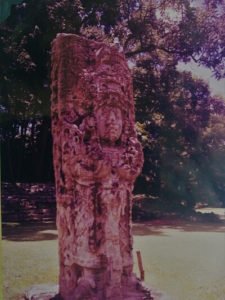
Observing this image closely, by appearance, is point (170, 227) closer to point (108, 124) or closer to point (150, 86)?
point (150, 86)

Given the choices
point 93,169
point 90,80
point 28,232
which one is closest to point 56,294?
point 28,232

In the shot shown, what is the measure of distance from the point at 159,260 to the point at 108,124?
0.83 metres

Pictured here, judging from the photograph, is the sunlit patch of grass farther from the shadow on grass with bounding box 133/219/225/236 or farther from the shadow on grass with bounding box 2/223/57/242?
the shadow on grass with bounding box 133/219/225/236

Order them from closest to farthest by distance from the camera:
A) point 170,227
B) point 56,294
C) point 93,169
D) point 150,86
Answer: point 93,169, point 56,294, point 170,227, point 150,86

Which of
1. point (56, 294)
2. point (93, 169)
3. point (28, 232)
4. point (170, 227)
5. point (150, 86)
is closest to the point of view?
point (93, 169)

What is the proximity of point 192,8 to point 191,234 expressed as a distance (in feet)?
4.67

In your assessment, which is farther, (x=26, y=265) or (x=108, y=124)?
(x=26, y=265)

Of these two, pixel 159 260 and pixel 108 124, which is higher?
pixel 108 124

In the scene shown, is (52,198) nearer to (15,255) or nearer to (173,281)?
(15,255)

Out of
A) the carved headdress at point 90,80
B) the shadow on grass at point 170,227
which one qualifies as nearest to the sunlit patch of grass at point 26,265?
the shadow on grass at point 170,227

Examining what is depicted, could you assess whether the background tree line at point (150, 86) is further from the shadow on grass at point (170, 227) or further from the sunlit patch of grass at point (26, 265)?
the sunlit patch of grass at point (26, 265)

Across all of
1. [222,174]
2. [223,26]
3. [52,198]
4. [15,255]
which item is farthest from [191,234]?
[223,26]

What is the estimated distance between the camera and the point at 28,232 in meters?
2.49

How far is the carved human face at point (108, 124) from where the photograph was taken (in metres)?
2.14
